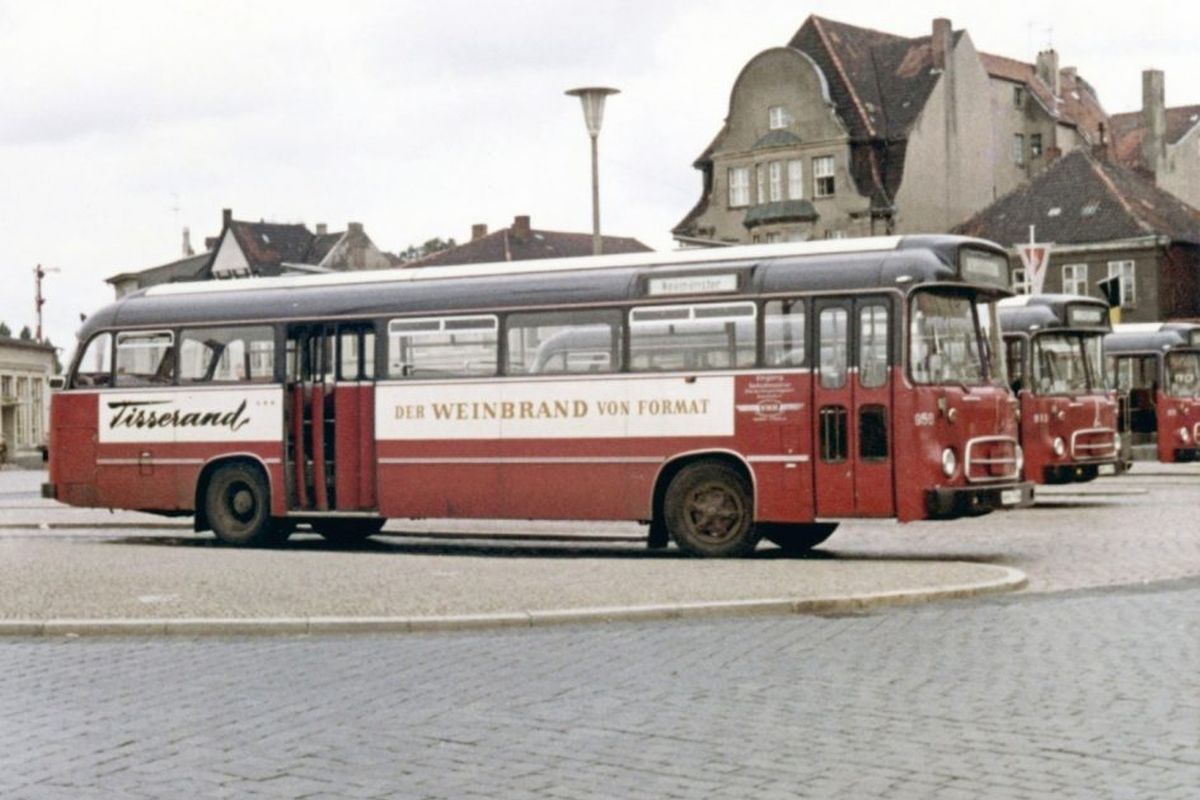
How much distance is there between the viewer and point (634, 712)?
32.2ft

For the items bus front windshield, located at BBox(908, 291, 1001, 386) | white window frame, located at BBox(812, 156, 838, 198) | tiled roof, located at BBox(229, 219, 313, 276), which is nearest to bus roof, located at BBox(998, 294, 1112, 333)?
bus front windshield, located at BBox(908, 291, 1001, 386)

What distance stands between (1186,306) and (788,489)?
185 ft

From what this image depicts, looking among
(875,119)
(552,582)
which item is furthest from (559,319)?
(875,119)

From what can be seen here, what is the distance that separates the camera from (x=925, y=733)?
29.8 ft

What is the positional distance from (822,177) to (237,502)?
174 ft

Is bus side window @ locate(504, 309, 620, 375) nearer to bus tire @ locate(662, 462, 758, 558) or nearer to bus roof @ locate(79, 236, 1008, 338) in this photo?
bus roof @ locate(79, 236, 1008, 338)

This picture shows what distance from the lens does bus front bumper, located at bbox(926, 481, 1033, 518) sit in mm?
19453

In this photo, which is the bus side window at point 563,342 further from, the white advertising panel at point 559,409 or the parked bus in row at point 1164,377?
the parked bus in row at point 1164,377

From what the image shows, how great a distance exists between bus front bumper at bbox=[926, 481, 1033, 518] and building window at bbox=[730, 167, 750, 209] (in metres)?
56.9

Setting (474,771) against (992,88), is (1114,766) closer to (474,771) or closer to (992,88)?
(474,771)

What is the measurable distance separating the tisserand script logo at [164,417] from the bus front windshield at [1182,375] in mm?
23170

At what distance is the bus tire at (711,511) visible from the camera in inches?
805

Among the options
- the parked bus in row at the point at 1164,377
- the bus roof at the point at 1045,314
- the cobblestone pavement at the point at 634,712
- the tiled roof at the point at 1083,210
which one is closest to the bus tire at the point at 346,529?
the bus roof at the point at 1045,314

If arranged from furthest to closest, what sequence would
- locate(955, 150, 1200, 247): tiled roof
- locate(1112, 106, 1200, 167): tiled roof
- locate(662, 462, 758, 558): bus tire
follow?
1. locate(1112, 106, 1200, 167): tiled roof
2. locate(955, 150, 1200, 247): tiled roof
3. locate(662, 462, 758, 558): bus tire
